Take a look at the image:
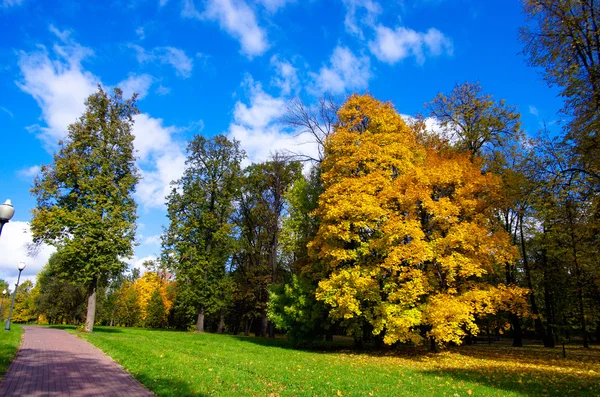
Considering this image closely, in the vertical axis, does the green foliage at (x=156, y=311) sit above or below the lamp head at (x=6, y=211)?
below

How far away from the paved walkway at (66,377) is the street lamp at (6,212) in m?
3.26

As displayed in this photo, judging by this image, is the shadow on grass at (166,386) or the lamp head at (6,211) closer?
the lamp head at (6,211)

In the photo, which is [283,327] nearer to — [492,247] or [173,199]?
[492,247]

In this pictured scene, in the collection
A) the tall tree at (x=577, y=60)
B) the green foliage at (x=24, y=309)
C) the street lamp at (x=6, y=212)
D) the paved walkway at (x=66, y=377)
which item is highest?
the tall tree at (x=577, y=60)

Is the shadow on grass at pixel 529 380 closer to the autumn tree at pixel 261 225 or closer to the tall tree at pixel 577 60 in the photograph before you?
the tall tree at pixel 577 60

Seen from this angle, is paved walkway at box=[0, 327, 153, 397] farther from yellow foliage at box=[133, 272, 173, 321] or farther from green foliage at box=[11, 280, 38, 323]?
green foliage at box=[11, 280, 38, 323]

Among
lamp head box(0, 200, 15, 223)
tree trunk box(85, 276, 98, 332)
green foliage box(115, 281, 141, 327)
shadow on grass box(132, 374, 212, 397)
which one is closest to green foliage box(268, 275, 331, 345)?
shadow on grass box(132, 374, 212, 397)

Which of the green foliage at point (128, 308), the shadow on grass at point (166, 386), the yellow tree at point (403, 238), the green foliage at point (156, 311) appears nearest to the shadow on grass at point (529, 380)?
the yellow tree at point (403, 238)

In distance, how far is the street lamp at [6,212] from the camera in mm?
6914

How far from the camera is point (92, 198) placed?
23406 mm

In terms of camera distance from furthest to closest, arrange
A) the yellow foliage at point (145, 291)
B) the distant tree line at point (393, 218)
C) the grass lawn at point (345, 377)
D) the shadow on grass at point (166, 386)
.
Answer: the yellow foliage at point (145, 291), the distant tree line at point (393, 218), the grass lawn at point (345, 377), the shadow on grass at point (166, 386)

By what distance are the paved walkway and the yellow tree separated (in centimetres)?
921

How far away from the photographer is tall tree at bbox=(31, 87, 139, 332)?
2236cm

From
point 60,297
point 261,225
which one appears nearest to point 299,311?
point 261,225
